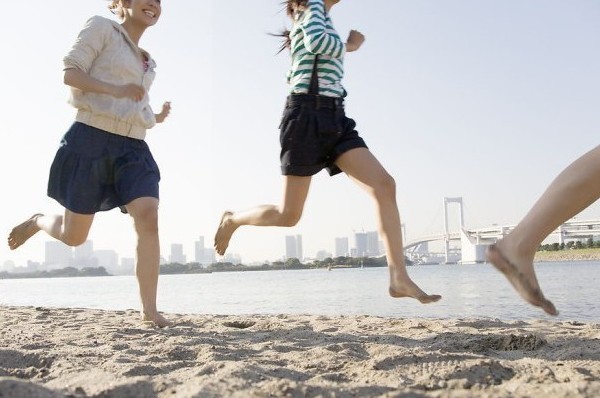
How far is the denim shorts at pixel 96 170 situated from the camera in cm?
350

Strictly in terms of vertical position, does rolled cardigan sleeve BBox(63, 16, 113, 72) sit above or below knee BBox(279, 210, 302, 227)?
above

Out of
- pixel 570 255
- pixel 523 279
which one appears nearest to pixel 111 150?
pixel 523 279

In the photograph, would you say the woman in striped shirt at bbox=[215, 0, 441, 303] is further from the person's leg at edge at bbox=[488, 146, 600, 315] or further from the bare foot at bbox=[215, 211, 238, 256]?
the person's leg at edge at bbox=[488, 146, 600, 315]

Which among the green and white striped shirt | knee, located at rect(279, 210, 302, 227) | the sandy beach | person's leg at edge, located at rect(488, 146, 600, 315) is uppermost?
the green and white striped shirt

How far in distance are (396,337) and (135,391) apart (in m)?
1.84

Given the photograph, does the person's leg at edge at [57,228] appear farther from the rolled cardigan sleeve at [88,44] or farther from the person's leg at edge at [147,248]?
the rolled cardigan sleeve at [88,44]

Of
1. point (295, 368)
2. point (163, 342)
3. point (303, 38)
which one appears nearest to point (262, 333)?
point (163, 342)

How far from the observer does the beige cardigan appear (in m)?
3.49

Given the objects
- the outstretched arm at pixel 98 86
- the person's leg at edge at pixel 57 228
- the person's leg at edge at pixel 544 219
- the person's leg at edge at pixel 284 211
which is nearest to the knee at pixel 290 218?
the person's leg at edge at pixel 284 211

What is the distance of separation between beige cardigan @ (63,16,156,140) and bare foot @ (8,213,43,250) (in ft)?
4.04

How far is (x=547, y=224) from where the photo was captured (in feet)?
6.44

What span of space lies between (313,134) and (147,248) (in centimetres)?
116

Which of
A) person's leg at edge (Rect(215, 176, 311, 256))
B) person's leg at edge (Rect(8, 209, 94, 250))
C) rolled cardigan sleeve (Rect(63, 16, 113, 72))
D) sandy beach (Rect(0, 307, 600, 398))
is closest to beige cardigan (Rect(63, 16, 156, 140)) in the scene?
rolled cardigan sleeve (Rect(63, 16, 113, 72))

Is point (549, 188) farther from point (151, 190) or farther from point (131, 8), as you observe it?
point (131, 8)
